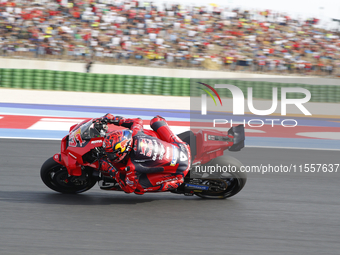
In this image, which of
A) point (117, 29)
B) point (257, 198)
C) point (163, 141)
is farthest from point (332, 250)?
point (117, 29)

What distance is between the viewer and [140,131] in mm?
4594

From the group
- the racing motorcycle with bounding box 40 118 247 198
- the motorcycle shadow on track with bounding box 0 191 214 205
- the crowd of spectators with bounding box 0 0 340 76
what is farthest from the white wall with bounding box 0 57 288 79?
the racing motorcycle with bounding box 40 118 247 198

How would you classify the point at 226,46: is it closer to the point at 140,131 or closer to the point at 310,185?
the point at 310,185

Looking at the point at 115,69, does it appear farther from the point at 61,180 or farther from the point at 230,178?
the point at 230,178

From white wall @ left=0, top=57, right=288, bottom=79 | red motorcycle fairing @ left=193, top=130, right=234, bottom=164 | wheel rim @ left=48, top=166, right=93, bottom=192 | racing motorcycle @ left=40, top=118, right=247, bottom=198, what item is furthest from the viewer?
white wall @ left=0, top=57, right=288, bottom=79

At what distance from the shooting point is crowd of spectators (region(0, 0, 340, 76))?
59.2ft

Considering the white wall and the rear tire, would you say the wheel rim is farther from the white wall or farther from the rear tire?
the white wall

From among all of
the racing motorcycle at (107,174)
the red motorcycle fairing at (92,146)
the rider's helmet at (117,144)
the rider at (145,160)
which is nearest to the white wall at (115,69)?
the racing motorcycle at (107,174)

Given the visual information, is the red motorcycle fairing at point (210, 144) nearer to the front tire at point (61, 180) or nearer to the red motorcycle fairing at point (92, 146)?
the red motorcycle fairing at point (92, 146)

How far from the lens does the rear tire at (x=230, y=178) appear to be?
15.8 feet

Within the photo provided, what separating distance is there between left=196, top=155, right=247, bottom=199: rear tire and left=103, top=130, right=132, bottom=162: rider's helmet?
3.68ft

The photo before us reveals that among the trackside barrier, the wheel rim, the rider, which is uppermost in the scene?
the rider

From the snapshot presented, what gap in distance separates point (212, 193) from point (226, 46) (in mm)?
15407

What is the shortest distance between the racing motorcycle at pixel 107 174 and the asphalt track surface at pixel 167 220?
18 centimetres
